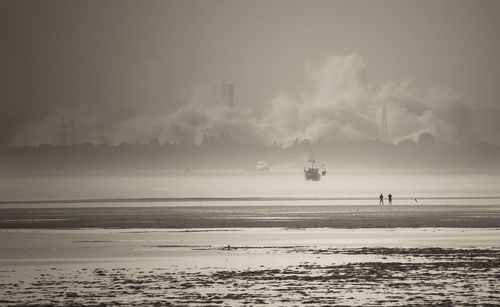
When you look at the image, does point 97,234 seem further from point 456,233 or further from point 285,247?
point 456,233

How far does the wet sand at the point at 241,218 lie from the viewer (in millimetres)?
81062

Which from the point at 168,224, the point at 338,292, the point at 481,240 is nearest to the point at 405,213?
the point at 168,224

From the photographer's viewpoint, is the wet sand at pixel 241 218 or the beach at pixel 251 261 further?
the wet sand at pixel 241 218

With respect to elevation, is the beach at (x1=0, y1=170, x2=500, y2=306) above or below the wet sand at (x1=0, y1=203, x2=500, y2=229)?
below

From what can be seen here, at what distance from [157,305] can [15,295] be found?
6252 millimetres

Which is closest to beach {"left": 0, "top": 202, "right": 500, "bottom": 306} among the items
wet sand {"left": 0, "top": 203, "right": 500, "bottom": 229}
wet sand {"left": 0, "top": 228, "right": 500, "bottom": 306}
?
wet sand {"left": 0, "top": 228, "right": 500, "bottom": 306}

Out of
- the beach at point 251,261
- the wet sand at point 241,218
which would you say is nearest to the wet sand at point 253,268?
the beach at point 251,261

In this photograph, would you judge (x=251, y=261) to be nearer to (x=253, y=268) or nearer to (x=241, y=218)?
(x=253, y=268)

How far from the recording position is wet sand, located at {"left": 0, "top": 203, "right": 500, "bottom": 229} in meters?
81.1

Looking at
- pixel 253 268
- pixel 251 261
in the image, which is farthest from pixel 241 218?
pixel 253 268

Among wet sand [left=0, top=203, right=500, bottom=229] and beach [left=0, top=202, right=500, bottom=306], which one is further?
wet sand [left=0, top=203, right=500, bottom=229]

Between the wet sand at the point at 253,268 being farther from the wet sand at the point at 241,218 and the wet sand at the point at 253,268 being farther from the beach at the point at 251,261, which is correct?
the wet sand at the point at 241,218

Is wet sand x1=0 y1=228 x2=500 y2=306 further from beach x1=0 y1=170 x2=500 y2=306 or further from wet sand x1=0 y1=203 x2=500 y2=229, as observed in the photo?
wet sand x1=0 y1=203 x2=500 y2=229

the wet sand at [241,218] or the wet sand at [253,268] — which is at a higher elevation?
the wet sand at [241,218]
